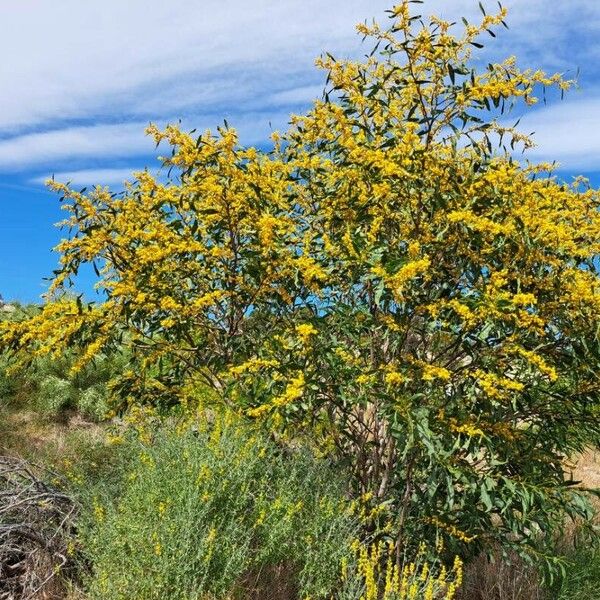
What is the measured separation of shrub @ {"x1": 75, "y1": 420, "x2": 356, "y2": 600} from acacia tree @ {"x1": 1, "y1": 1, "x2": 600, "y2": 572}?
41 cm

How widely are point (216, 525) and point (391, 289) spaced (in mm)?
1791

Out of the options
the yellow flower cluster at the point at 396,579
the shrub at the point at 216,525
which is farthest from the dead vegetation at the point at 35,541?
the yellow flower cluster at the point at 396,579

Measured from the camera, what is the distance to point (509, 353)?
5195 mm

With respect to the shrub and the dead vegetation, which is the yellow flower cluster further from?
the dead vegetation

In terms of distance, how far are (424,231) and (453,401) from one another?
1125mm

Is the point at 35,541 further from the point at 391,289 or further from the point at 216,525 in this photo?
the point at 391,289

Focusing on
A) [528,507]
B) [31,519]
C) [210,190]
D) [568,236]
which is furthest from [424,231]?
[31,519]

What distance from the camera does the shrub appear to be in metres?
4.56

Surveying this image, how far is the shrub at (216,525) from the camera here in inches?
179

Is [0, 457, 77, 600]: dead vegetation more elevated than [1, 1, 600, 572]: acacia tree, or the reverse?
[1, 1, 600, 572]: acacia tree

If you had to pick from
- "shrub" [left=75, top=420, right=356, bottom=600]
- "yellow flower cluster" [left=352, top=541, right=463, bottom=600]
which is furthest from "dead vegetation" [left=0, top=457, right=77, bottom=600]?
"yellow flower cluster" [left=352, top=541, right=463, bottom=600]

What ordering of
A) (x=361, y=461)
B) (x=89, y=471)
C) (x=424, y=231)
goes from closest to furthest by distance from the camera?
(x=424, y=231)
(x=361, y=461)
(x=89, y=471)

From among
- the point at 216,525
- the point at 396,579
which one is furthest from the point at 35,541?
the point at 396,579

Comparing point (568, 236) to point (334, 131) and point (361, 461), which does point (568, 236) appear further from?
point (361, 461)
